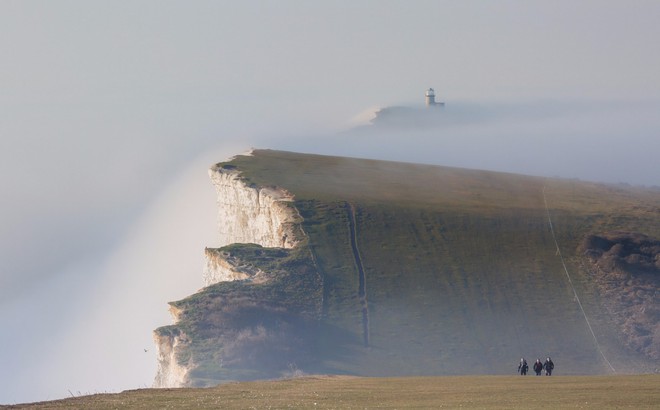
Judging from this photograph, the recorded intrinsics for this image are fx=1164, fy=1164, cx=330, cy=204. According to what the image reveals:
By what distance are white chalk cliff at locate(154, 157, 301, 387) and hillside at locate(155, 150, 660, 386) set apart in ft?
0.91

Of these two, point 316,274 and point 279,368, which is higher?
point 316,274

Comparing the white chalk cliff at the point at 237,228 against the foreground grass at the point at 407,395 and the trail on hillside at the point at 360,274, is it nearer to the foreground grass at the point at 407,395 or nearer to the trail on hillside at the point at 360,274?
the trail on hillside at the point at 360,274

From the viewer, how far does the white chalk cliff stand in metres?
91.2

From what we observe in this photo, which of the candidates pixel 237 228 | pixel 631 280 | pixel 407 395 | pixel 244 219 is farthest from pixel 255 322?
pixel 407 395

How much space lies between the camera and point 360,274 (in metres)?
98.3

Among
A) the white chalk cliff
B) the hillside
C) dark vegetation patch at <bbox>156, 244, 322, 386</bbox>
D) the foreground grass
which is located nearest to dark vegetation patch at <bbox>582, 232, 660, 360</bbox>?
the hillside

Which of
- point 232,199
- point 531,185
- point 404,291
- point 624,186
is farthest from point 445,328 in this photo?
point 624,186

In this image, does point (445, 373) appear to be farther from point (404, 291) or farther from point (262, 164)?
point (262, 164)

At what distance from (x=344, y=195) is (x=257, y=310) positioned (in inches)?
969

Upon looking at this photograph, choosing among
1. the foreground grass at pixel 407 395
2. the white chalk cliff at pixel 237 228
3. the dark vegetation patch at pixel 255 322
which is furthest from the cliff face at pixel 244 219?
the foreground grass at pixel 407 395

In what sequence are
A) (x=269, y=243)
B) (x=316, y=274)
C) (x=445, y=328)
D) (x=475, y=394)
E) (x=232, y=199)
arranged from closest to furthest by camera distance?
(x=475, y=394), (x=445, y=328), (x=316, y=274), (x=269, y=243), (x=232, y=199)

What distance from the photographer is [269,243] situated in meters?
110

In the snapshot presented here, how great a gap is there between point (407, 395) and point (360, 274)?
49240 millimetres

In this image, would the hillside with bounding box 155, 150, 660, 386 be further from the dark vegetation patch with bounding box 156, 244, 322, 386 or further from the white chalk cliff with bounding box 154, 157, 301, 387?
the white chalk cliff with bounding box 154, 157, 301, 387
